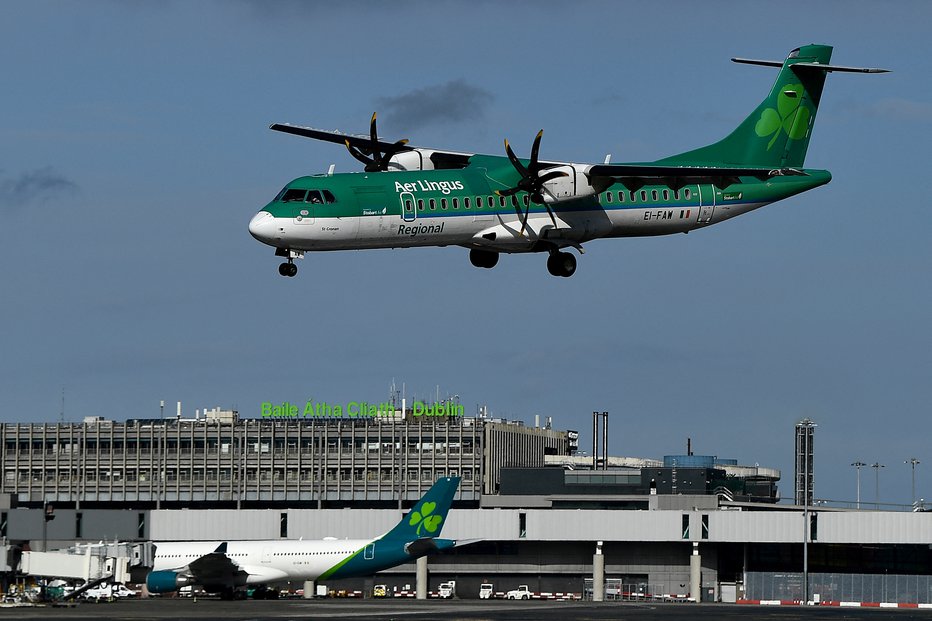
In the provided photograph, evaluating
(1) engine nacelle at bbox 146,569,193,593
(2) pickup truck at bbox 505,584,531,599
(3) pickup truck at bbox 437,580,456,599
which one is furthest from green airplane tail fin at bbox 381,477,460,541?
(3) pickup truck at bbox 437,580,456,599

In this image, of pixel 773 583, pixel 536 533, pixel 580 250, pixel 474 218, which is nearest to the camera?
pixel 474 218

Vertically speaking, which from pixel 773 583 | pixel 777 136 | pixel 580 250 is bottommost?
pixel 773 583

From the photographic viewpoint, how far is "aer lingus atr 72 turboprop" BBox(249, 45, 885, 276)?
63344 mm

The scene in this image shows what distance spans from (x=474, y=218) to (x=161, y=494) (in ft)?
432

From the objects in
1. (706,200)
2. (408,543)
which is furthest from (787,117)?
(408,543)

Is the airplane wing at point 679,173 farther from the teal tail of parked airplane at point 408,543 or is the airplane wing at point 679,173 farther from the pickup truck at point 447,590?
the pickup truck at point 447,590

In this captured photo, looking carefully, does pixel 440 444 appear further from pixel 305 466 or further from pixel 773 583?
pixel 773 583

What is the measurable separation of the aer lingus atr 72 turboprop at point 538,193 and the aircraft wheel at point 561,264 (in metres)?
0.05

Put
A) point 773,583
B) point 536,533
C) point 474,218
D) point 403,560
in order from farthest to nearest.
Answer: point 536,533 < point 773,583 < point 403,560 < point 474,218

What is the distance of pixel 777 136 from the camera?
8244 centimetres

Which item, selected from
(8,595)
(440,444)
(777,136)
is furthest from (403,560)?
(440,444)

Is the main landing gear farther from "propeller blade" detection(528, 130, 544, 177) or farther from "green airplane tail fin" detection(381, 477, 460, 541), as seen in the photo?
"green airplane tail fin" detection(381, 477, 460, 541)

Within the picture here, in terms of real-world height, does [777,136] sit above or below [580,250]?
Result: above

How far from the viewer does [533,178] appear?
7025 centimetres
